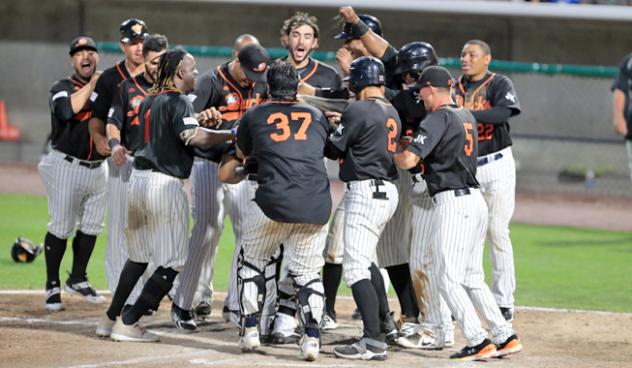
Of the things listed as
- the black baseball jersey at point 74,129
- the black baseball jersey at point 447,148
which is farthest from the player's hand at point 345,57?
the black baseball jersey at point 74,129

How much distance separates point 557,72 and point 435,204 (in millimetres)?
13558

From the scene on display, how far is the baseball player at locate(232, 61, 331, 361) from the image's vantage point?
24.1ft

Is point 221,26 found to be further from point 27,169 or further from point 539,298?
point 539,298

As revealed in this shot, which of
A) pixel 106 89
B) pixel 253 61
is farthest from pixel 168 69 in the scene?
pixel 106 89

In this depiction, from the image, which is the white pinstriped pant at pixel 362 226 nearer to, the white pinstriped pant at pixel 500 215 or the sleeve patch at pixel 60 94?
the white pinstriped pant at pixel 500 215

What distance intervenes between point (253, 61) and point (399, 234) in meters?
1.67

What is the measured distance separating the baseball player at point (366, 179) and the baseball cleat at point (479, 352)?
0.52 m

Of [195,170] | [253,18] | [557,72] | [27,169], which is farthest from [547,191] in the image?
[195,170]

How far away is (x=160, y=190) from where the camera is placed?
25.7 feet

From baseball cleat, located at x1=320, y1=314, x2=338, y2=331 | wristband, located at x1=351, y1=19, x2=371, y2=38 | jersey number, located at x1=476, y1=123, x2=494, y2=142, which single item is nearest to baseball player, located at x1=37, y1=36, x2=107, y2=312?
baseball cleat, located at x1=320, y1=314, x2=338, y2=331

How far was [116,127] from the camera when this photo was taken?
339 inches

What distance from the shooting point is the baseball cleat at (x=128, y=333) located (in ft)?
25.8

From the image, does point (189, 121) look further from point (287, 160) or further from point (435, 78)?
point (435, 78)

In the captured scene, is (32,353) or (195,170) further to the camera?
(195,170)
